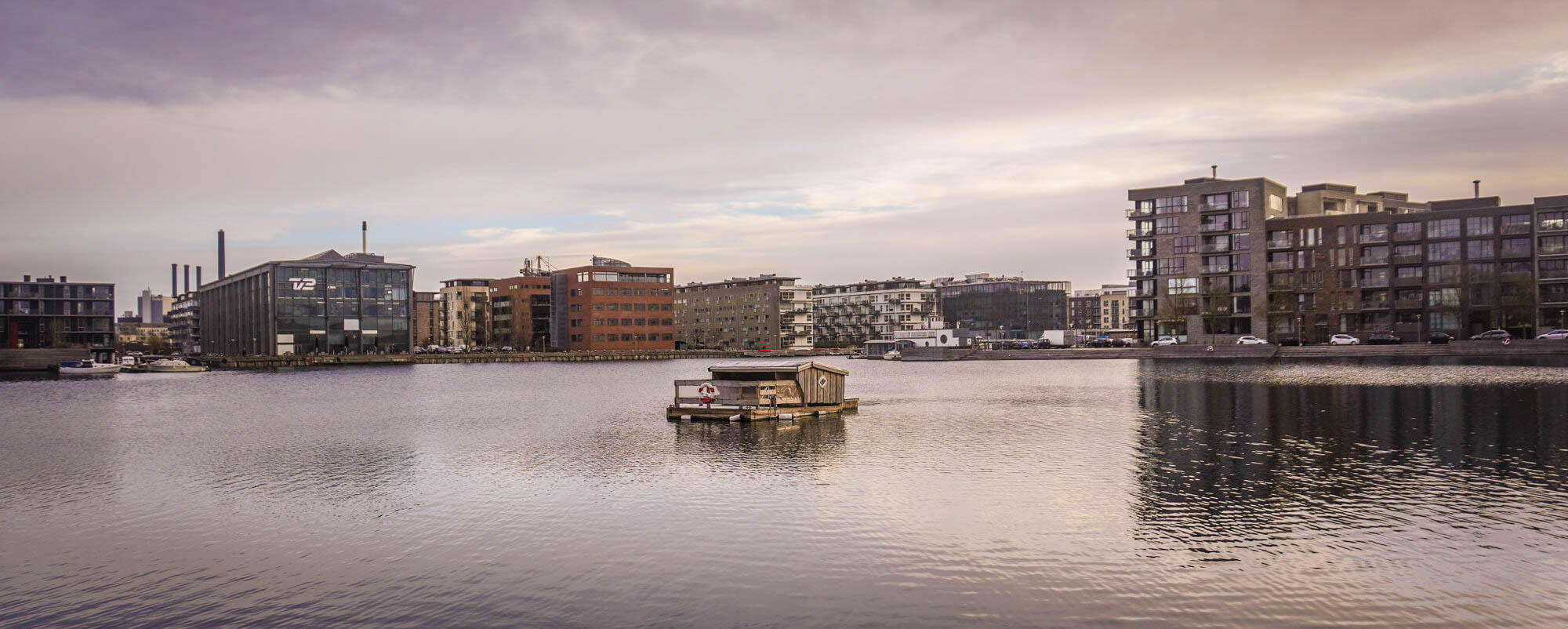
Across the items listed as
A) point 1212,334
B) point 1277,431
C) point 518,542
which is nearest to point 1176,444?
point 1277,431

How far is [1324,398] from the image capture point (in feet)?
227

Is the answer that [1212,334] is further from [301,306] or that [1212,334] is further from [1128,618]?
[301,306]

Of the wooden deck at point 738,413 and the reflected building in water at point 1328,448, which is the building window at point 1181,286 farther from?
the wooden deck at point 738,413

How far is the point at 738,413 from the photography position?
5722 cm

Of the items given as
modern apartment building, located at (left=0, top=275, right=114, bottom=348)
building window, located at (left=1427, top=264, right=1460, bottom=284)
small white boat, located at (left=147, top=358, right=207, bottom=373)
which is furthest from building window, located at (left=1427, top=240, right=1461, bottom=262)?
modern apartment building, located at (left=0, top=275, right=114, bottom=348)

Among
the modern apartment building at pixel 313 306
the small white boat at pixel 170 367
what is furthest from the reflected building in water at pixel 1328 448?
the modern apartment building at pixel 313 306

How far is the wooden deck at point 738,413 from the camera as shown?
5719 cm

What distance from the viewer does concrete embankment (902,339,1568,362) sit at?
404ft

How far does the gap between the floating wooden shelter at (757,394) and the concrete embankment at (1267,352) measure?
100.0m

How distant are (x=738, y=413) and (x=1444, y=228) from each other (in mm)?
140529

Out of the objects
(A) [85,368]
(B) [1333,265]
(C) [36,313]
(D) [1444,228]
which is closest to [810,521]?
(B) [1333,265]

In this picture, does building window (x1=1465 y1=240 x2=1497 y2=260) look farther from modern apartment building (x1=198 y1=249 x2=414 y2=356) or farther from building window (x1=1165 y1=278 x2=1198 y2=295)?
modern apartment building (x1=198 y1=249 x2=414 y2=356)

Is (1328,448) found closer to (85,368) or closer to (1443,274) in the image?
(1443,274)

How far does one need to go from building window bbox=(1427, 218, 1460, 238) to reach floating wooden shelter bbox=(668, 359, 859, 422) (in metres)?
131
